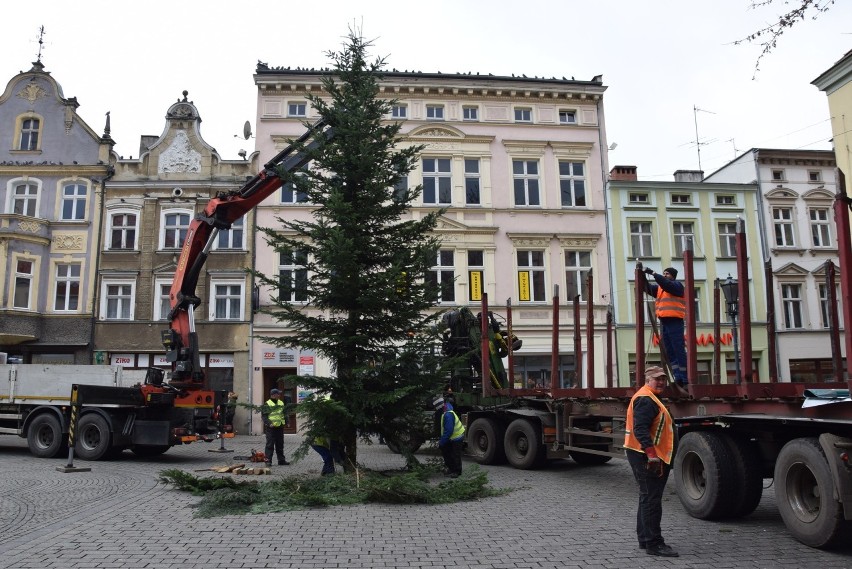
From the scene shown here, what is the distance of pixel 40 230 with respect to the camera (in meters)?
26.7

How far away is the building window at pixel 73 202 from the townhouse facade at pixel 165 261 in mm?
899

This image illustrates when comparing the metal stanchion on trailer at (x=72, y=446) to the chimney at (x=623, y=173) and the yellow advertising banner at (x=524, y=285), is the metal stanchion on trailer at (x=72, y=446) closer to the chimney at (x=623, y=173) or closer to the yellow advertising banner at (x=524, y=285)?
the yellow advertising banner at (x=524, y=285)

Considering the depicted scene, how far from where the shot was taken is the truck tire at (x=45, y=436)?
1579 cm

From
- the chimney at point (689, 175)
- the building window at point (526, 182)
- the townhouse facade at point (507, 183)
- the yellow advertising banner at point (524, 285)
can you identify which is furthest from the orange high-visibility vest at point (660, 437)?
the chimney at point (689, 175)

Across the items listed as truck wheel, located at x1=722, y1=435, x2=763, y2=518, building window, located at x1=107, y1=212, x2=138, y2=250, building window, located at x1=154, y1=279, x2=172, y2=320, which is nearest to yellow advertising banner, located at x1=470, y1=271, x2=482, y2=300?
building window, located at x1=154, y1=279, x2=172, y2=320

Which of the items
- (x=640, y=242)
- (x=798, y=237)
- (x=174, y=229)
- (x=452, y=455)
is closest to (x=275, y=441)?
(x=452, y=455)

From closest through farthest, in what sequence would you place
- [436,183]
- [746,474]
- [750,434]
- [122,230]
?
[746,474] → [750,434] → [122,230] → [436,183]

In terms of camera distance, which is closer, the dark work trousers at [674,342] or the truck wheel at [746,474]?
the truck wheel at [746,474]

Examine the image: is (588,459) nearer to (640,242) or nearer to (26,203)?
(640,242)

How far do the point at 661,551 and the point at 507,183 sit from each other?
23.4 metres

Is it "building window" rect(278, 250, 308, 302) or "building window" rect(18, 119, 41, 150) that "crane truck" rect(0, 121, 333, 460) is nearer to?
"building window" rect(278, 250, 308, 302)

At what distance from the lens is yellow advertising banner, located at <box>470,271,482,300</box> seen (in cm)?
2770

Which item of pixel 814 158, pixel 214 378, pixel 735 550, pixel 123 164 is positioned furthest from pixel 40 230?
pixel 814 158

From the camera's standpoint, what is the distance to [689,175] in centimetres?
3241
